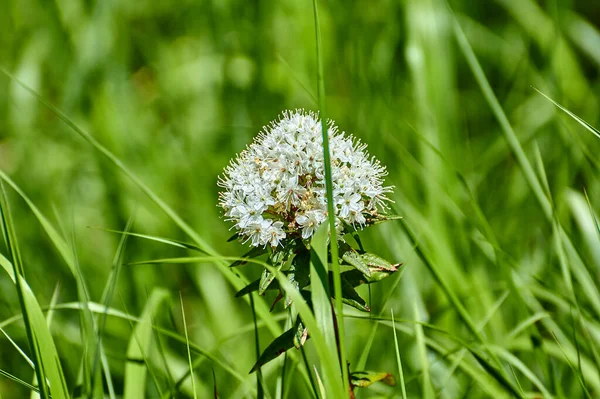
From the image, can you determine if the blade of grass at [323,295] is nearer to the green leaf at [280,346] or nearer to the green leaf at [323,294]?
the green leaf at [323,294]

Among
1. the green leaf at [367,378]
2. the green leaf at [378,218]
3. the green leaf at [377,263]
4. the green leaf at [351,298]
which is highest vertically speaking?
the green leaf at [378,218]

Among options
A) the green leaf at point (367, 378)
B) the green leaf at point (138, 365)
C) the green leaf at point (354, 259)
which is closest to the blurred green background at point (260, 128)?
the green leaf at point (138, 365)

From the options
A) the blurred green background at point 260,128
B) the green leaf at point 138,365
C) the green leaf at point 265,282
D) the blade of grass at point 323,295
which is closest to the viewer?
the blade of grass at point 323,295

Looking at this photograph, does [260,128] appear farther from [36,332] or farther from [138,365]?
[36,332]

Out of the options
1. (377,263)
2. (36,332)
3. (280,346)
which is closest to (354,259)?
(377,263)

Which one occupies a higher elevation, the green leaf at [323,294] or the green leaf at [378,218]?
the green leaf at [378,218]

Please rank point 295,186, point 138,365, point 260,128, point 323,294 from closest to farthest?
point 323,294, point 295,186, point 138,365, point 260,128

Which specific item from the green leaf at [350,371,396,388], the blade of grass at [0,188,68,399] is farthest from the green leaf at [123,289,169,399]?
the green leaf at [350,371,396,388]
